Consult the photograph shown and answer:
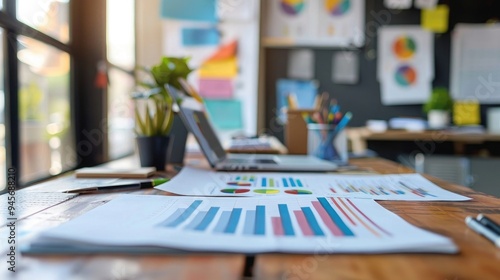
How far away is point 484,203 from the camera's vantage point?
23.8 inches

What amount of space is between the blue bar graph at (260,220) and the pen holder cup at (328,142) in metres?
0.74

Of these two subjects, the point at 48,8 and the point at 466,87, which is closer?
the point at 48,8

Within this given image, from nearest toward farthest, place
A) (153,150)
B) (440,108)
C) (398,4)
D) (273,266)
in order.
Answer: (273,266) < (153,150) < (440,108) < (398,4)

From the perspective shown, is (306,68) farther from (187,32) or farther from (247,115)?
(187,32)

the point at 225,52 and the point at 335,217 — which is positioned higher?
the point at 225,52

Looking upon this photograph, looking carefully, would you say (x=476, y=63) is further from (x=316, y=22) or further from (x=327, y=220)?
(x=327, y=220)

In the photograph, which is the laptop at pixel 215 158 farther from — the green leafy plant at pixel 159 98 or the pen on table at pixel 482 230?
the pen on table at pixel 482 230

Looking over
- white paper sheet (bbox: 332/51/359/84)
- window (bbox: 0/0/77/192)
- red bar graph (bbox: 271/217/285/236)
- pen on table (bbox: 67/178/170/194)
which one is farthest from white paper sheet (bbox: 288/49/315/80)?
red bar graph (bbox: 271/217/285/236)

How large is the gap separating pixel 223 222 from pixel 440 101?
7.34 ft

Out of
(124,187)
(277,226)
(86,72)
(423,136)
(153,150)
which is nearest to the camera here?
(277,226)

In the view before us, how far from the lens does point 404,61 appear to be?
2510 millimetres

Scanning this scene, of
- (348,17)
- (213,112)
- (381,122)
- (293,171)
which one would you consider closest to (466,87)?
(381,122)

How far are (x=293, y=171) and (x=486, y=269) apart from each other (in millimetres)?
626

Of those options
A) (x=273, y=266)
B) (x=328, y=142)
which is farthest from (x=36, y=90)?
(x=273, y=266)
